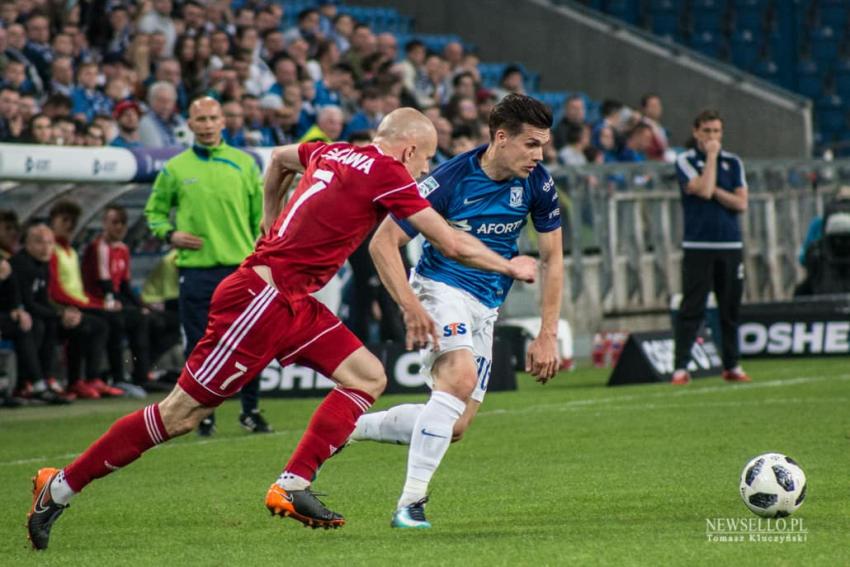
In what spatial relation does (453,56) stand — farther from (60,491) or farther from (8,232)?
(60,491)

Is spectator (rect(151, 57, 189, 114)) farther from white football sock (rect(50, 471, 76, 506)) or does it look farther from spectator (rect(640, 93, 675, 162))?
white football sock (rect(50, 471, 76, 506))

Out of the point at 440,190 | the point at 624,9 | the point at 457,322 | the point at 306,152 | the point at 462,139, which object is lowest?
the point at 462,139

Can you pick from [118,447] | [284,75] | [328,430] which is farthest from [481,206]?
[284,75]

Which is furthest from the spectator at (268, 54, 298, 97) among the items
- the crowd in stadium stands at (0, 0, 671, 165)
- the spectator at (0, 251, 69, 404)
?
the spectator at (0, 251, 69, 404)

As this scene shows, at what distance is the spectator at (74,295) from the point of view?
1470cm

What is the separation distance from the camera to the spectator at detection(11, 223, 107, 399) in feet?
46.4

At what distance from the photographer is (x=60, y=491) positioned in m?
6.73

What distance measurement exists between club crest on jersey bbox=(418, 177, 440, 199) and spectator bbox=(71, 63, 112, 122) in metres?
9.71

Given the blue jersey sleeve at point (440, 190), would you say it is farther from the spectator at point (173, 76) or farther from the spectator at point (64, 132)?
the spectator at point (173, 76)

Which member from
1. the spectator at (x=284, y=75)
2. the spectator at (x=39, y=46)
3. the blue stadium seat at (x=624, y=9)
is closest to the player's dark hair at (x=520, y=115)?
the spectator at (x=39, y=46)

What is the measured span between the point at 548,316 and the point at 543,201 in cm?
57

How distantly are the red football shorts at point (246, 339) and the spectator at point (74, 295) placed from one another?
8.14 meters

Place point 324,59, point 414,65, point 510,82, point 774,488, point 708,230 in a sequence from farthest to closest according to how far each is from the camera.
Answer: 1. point 510,82
2. point 414,65
3. point 324,59
4. point 708,230
5. point 774,488

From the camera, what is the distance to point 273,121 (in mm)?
17562
